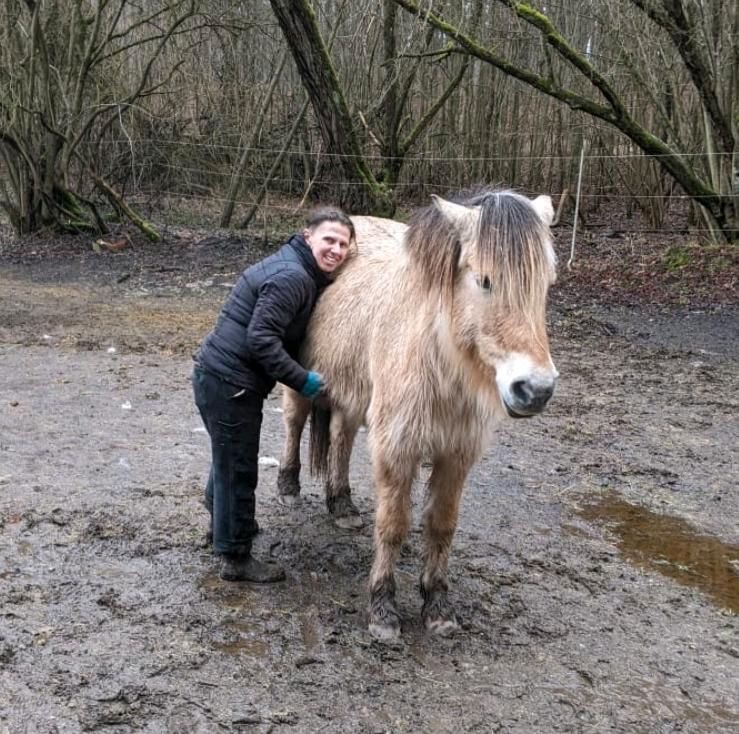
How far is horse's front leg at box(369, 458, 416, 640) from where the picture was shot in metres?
3.29

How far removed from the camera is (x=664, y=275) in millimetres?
10430

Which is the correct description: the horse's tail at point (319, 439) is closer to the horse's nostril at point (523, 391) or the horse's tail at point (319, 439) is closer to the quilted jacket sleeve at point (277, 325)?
the quilted jacket sleeve at point (277, 325)

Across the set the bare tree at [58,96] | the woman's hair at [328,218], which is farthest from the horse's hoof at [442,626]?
the bare tree at [58,96]

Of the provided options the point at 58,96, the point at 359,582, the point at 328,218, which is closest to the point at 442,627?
the point at 359,582

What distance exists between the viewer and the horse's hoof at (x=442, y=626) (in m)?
3.34

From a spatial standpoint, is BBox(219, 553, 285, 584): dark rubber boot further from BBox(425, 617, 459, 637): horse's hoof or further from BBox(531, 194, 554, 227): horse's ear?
BBox(531, 194, 554, 227): horse's ear

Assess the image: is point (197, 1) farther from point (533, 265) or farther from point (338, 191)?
point (533, 265)

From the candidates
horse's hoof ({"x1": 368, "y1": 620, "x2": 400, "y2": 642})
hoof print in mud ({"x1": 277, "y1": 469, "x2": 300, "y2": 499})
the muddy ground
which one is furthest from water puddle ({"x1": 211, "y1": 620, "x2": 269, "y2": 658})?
hoof print in mud ({"x1": 277, "y1": 469, "x2": 300, "y2": 499})

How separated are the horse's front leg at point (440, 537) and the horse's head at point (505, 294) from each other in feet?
1.99

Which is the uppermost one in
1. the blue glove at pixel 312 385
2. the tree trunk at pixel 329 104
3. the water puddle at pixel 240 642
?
the tree trunk at pixel 329 104

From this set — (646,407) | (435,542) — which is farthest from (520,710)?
(646,407)

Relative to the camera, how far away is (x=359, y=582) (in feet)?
12.4

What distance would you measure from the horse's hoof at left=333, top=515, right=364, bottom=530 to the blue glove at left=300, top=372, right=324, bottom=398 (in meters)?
1.22

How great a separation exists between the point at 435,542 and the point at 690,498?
2.12 metres
